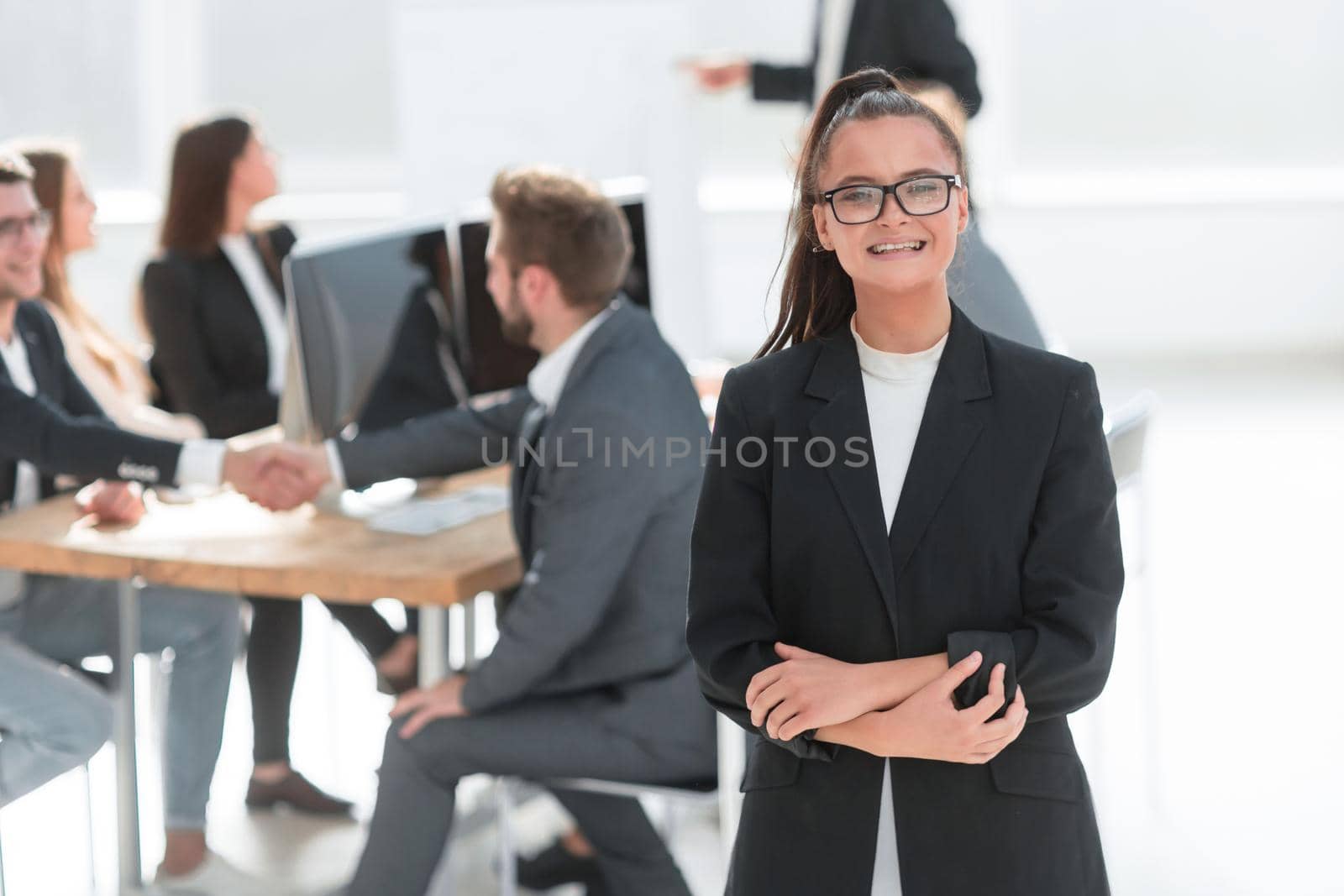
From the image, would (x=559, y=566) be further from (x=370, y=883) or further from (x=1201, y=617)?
(x=1201, y=617)

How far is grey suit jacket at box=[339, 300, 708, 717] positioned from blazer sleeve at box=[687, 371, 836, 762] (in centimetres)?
78

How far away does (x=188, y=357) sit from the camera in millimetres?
3443

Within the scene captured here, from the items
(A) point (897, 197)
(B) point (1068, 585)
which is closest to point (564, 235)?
(A) point (897, 197)

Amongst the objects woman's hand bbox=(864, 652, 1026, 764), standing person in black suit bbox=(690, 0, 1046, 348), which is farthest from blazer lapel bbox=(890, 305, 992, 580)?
standing person in black suit bbox=(690, 0, 1046, 348)

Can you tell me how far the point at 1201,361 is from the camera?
22.9 ft

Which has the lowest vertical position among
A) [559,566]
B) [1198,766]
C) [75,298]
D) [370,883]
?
[1198,766]

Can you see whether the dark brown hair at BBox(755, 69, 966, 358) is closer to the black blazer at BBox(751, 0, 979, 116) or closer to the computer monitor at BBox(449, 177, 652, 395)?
the computer monitor at BBox(449, 177, 652, 395)

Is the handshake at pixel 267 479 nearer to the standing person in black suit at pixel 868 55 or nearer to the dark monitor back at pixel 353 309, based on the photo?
the dark monitor back at pixel 353 309

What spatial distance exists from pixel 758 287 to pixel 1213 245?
6.80ft

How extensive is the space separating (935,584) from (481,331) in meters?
1.77

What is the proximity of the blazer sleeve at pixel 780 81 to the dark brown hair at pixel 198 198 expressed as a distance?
1333 millimetres

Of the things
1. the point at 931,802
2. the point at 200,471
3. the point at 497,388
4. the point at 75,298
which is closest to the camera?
the point at 931,802

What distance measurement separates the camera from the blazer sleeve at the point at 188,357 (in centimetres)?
343

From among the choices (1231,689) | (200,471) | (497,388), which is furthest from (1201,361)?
(200,471)
